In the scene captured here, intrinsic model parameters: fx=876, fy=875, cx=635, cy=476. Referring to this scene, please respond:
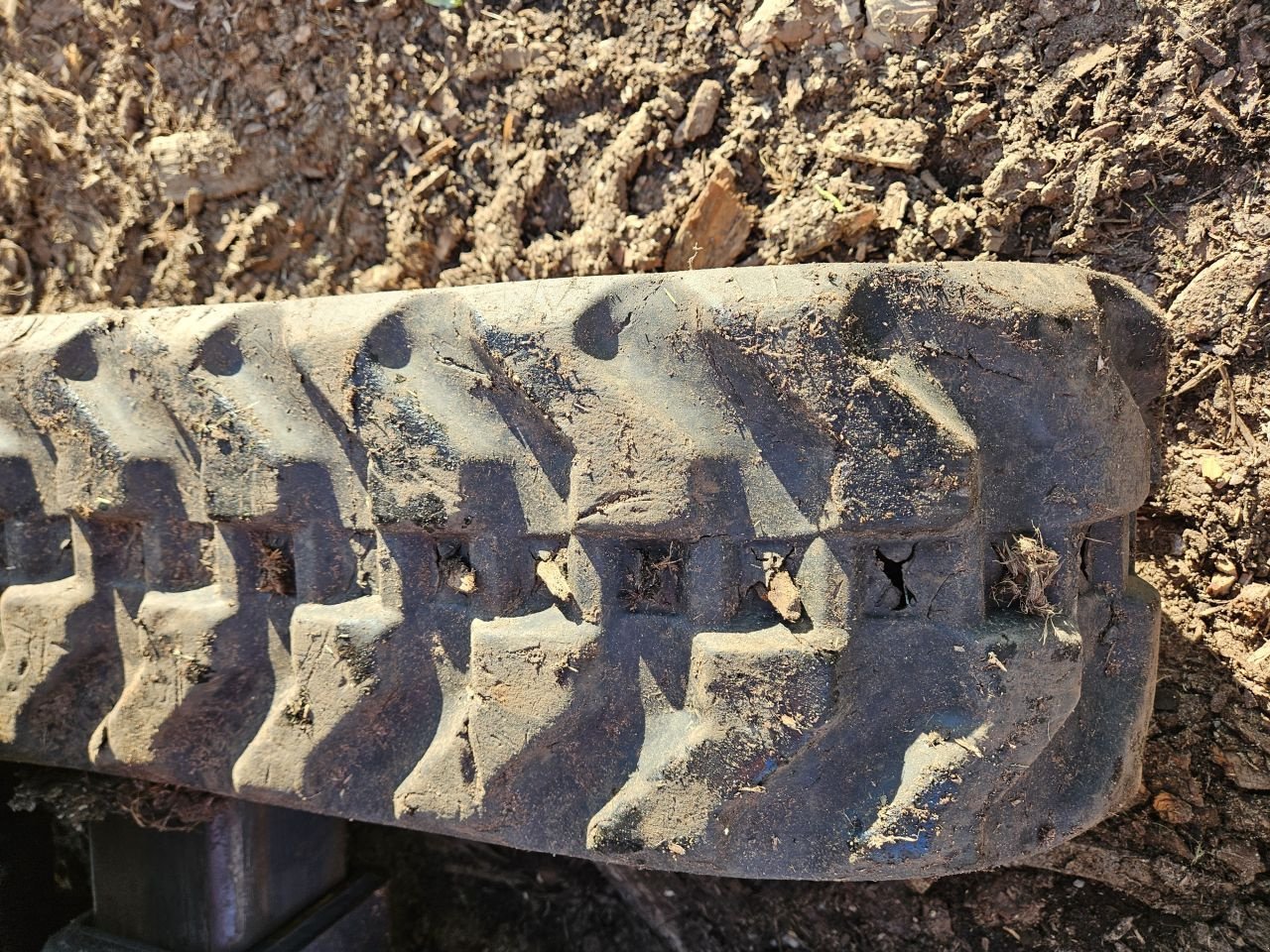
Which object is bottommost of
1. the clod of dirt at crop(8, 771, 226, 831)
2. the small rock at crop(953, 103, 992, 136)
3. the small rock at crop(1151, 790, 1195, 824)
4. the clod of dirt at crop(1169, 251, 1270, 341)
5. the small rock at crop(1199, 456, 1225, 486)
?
the small rock at crop(1151, 790, 1195, 824)

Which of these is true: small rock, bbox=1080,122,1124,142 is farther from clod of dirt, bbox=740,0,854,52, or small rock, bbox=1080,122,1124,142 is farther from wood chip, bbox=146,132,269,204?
wood chip, bbox=146,132,269,204

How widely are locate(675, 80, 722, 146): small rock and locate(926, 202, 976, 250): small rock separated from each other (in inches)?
18.2

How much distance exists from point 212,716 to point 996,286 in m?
1.28

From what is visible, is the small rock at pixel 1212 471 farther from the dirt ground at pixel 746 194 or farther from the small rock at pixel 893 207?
the small rock at pixel 893 207

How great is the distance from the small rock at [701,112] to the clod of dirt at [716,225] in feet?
0.30

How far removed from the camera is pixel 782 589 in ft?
3.51

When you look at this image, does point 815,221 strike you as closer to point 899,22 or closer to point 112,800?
point 899,22

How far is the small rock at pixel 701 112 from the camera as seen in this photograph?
66.0 inches

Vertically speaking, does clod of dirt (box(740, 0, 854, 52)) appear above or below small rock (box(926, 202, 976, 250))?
above

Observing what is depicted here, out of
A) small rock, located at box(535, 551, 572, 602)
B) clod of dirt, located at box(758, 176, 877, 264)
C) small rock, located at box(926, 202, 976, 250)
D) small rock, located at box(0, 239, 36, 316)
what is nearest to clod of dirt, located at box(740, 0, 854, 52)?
clod of dirt, located at box(758, 176, 877, 264)

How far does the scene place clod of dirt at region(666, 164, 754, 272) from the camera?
167 centimetres

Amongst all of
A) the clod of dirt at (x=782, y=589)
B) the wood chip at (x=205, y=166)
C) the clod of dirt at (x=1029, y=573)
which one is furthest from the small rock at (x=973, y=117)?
the wood chip at (x=205, y=166)

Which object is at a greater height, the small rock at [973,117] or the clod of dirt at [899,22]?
the clod of dirt at [899,22]

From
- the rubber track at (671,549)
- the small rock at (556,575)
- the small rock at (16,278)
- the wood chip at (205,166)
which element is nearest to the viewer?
the rubber track at (671,549)
